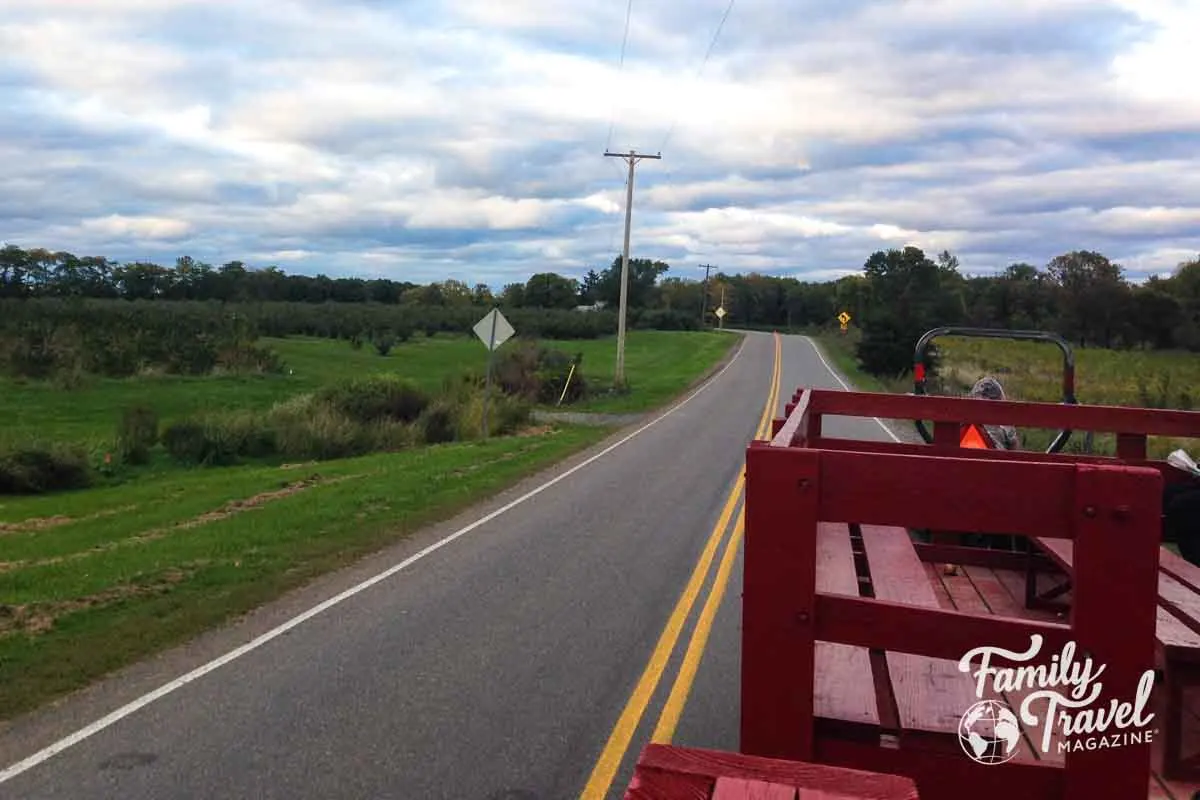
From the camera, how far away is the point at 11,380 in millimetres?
38531

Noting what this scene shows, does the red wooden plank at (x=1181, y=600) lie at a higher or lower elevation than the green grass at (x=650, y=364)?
higher

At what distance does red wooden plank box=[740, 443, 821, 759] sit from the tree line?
4500cm

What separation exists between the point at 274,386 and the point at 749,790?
144ft

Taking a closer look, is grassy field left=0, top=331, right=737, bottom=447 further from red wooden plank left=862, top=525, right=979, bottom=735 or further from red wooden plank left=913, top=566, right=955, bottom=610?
red wooden plank left=862, top=525, right=979, bottom=735

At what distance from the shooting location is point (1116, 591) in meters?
2.87

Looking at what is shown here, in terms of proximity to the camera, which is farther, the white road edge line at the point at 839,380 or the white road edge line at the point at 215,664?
the white road edge line at the point at 839,380


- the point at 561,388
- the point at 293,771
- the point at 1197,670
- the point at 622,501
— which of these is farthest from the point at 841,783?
the point at 561,388

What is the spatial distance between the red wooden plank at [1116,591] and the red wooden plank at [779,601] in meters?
0.72

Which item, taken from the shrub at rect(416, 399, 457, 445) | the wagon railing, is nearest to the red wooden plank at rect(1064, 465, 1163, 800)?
the wagon railing

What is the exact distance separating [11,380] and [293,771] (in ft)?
128

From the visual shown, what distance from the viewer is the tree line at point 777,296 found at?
6469 cm

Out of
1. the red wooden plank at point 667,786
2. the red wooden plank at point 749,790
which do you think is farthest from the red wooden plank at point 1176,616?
the red wooden plank at point 667,786

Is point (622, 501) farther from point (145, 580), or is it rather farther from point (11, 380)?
point (11, 380)

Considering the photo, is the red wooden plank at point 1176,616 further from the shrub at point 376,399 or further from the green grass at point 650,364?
the green grass at point 650,364
